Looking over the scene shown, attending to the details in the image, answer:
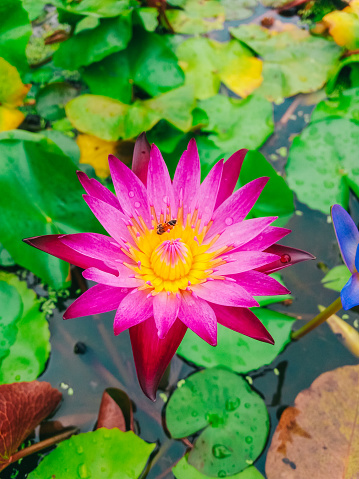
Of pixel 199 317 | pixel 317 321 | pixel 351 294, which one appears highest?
pixel 199 317

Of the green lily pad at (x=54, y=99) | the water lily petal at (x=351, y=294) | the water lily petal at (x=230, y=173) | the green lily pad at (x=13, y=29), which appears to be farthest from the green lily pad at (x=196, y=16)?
the water lily petal at (x=351, y=294)

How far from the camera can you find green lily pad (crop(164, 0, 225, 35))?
2.94m

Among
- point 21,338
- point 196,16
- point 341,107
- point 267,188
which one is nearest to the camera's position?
point 21,338

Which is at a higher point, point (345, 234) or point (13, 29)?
point (13, 29)

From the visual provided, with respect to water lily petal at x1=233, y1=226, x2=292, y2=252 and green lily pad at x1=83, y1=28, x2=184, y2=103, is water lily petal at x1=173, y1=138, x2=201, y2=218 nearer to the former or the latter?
water lily petal at x1=233, y1=226, x2=292, y2=252

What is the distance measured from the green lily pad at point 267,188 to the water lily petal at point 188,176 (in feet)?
1.71

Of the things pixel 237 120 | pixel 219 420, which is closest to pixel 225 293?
pixel 219 420

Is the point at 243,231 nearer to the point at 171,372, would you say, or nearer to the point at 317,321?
the point at 317,321

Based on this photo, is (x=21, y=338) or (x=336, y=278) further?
(x=336, y=278)

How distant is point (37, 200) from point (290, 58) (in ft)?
7.20

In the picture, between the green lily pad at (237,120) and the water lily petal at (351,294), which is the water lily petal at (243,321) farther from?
the green lily pad at (237,120)

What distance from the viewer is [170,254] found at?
130 cm

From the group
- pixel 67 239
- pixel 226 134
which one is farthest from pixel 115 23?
pixel 67 239

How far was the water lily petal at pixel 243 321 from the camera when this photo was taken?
1.19m
